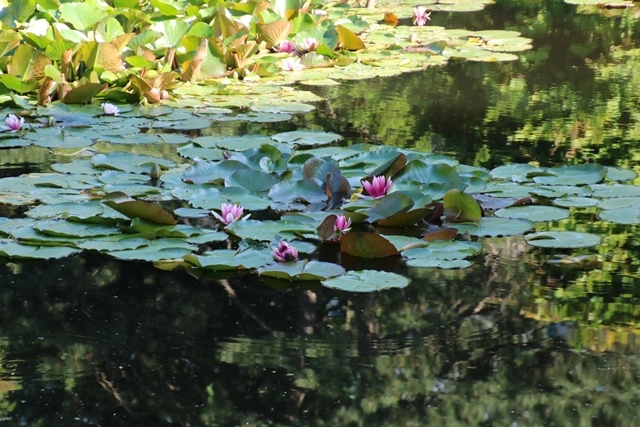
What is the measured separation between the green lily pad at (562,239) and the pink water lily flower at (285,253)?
0.70 metres

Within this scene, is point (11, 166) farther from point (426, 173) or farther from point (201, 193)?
point (426, 173)

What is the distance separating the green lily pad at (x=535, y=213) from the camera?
3.04 m

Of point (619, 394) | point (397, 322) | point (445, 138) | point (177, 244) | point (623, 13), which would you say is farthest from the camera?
point (623, 13)

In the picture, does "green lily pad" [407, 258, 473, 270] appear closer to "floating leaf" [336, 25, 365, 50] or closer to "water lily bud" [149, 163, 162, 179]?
"water lily bud" [149, 163, 162, 179]

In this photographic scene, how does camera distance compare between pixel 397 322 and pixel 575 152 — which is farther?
pixel 575 152

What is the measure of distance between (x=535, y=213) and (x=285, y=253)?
86cm

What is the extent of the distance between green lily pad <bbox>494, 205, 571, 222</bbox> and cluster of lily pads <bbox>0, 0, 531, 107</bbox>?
220 cm

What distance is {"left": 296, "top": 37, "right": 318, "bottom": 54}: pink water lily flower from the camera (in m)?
5.90

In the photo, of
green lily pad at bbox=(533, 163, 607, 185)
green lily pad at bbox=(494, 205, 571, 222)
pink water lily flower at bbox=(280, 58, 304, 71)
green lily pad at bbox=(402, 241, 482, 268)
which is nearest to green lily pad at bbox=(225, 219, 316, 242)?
green lily pad at bbox=(402, 241, 482, 268)

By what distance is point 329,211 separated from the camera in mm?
3123

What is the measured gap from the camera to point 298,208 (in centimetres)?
319

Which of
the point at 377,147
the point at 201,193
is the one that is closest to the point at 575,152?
the point at 377,147

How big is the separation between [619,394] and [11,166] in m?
2.52

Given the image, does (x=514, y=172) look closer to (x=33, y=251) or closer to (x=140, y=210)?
(x=140, y=210)
